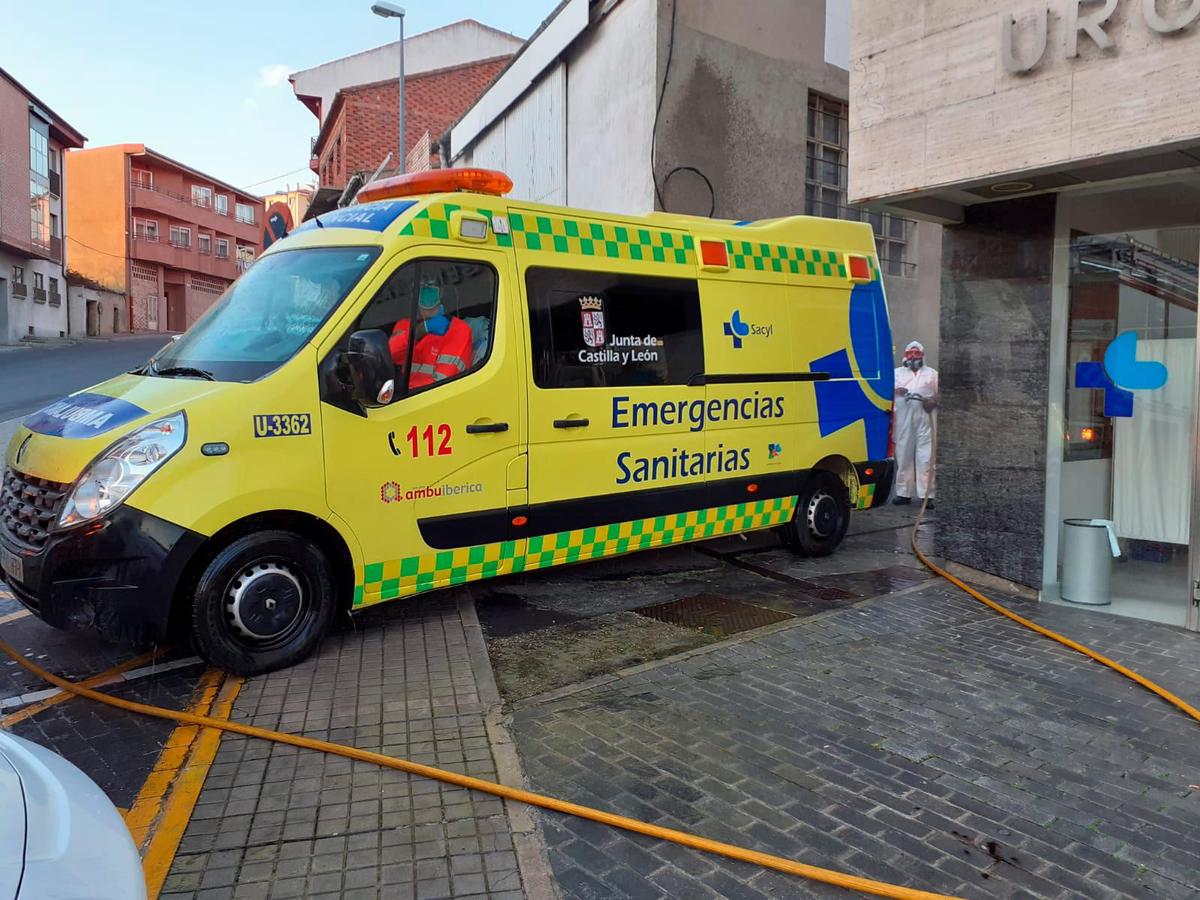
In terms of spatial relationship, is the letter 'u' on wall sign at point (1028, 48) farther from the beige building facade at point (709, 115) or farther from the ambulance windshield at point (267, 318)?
the beige building facade at point (709, 115)

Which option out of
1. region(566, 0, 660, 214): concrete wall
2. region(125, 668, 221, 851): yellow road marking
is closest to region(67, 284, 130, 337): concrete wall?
region(566, 0, 660, 214): concrete wall

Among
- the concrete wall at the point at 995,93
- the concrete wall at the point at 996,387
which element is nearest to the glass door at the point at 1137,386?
the concrete wall at the point at 996,387

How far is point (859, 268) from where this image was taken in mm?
7699

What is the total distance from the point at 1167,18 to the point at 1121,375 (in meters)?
2.45

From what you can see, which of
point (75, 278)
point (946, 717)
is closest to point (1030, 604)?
point (946, 717)

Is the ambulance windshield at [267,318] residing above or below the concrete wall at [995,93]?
below

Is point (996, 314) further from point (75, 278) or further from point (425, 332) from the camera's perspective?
point (75, 278)

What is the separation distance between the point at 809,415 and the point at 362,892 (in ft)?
17.7

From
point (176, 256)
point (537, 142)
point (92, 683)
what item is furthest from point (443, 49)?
point (176, 256)

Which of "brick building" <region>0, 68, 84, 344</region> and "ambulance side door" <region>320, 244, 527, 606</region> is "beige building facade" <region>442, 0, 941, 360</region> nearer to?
"ambulance side door" <region>320, 244, 527, 606</region>

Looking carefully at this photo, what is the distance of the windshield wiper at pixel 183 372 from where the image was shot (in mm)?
4605

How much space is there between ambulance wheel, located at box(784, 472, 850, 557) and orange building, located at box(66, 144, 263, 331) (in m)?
49.1

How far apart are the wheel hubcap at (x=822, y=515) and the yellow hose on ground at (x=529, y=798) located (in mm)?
4644

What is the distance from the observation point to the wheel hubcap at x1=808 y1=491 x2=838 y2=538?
751 cm
